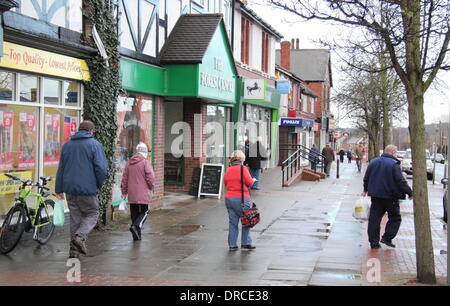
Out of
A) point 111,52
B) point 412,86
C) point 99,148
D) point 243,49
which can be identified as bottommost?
point 99,148

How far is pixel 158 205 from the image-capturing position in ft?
45.2

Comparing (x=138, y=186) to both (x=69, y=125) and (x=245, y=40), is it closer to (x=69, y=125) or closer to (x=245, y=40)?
(x=69, y=125)

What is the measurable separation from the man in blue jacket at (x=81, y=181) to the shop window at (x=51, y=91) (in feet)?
6.98

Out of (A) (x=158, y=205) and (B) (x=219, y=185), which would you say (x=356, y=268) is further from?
(B) (x=219, y=185)

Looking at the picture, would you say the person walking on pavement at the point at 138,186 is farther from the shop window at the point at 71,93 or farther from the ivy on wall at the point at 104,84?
the shop window at the point at 71,93

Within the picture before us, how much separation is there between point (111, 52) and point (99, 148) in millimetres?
3507

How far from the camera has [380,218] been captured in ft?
30.2

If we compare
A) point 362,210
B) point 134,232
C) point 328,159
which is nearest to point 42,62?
point 134,232

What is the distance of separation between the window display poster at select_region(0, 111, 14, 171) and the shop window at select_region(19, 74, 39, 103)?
42 centimetres

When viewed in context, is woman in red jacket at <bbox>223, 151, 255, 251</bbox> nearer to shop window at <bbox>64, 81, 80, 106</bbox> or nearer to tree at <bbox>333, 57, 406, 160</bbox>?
shop window at <bbox>64, 81, 80, 106</bbox>

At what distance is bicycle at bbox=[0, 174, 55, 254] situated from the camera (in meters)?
8.09

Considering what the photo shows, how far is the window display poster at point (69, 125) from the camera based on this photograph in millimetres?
10156

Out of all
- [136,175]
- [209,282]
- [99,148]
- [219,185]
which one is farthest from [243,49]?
[209,282]

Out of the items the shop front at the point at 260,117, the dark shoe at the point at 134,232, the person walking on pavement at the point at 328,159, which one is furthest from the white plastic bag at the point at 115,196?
the person walking on pavement at the point at 328,159
